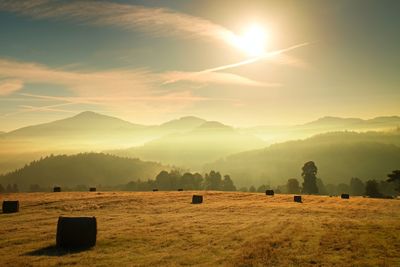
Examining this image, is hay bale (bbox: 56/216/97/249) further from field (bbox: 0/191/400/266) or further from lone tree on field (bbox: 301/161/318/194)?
lone tree on field (bbox: 301/161/318/194)

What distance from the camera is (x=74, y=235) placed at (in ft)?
54.9

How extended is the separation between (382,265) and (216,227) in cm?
1001

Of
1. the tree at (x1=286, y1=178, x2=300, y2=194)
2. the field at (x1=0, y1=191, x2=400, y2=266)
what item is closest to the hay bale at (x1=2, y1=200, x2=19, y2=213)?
the field at (x1=0, y1=191, x2=400, y2=266)

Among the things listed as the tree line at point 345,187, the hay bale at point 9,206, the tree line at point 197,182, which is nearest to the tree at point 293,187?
the tree line at point 345,187

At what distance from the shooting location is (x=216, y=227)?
22156mm

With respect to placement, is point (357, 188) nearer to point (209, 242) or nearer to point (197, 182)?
point (197, 182)

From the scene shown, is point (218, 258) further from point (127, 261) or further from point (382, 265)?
point (382, 265)

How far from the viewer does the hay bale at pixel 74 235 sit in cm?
1666

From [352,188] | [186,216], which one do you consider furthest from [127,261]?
[352,188]

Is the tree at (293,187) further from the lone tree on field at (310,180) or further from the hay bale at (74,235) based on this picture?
the hay bale at (74,235)

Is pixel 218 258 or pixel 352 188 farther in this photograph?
pixel 352 188

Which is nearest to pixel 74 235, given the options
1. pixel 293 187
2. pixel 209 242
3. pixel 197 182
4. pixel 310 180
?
pixel 209 242

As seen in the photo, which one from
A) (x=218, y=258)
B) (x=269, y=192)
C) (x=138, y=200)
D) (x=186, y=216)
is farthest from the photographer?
(x=269, y=192)

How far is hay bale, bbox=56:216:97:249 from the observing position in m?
16.7
